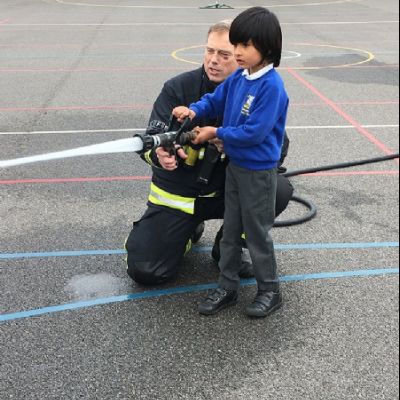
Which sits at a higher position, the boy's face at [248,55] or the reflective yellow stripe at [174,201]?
the boy's face at [248,55]

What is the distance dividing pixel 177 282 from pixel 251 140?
1221mm

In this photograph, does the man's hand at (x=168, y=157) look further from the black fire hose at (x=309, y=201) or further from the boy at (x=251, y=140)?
the black fire hose at (x=309, y=201)

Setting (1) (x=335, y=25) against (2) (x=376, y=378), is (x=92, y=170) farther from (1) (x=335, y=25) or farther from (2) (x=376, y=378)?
(1) (x=335, y=25)

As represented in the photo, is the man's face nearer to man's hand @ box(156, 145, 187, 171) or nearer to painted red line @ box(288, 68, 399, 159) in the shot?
man's hand @ box(156, 145, 187, 171)

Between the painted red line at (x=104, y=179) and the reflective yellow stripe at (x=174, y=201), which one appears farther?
the painted red line at (x=104, y=179)

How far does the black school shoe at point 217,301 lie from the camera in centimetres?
299

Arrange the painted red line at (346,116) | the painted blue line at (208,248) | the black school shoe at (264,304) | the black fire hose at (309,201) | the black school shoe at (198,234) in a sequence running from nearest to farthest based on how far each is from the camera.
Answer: the black school shoe at (264,304) < the painted blue line at (208,248) < the black school shoe at (198,234) < the black fire hose at (309,201) < the painted red line at (346,116)

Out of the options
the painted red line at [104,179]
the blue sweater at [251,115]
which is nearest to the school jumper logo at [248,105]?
the blue sweater at [251,115]

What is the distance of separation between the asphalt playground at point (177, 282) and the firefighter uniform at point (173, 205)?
0.57 feet

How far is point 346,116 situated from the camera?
23.1 ft

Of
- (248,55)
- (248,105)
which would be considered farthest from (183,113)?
(248,55)

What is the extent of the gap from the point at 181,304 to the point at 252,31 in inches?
63.4

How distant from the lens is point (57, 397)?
2.40m

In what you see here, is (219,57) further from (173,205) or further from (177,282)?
(177,282)
